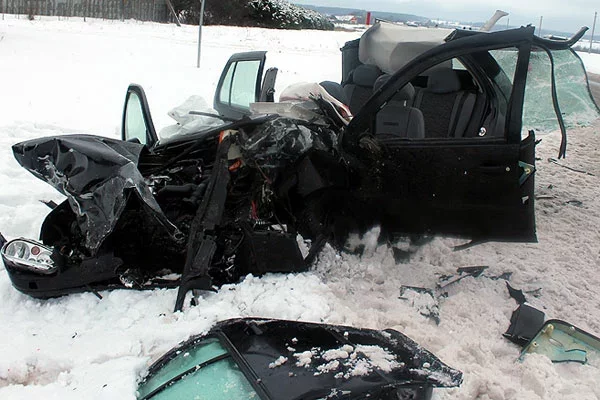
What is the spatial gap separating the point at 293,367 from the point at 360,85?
384 cm

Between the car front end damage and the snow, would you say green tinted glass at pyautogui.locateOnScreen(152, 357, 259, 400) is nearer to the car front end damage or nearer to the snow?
the car front end damage

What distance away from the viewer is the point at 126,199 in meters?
3.20

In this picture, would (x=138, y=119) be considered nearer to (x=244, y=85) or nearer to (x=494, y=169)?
(x=244, y=85)

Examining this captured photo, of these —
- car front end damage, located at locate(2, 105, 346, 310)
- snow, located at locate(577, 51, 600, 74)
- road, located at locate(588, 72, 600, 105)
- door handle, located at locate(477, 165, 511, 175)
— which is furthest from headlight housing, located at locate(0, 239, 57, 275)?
snow, located at locate(577, 51, 600, 74)

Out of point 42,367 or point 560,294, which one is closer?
point 42,367

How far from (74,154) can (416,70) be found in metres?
2.36

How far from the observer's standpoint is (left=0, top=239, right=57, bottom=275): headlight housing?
131 inches

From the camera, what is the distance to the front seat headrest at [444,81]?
16.4 ft

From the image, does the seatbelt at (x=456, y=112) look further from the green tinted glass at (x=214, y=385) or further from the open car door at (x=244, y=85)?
the green tinted glass at (x=214, y=385)

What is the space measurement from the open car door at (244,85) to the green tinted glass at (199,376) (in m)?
2.99

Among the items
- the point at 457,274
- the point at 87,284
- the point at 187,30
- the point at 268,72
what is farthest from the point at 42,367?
the point at 187,30

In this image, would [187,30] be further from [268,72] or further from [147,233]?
[147,233]

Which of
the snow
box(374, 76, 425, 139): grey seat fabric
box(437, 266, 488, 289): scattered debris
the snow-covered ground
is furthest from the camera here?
the snow

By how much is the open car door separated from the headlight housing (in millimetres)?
2238
